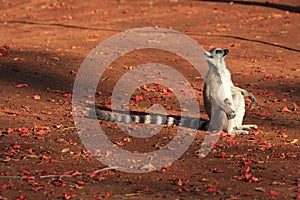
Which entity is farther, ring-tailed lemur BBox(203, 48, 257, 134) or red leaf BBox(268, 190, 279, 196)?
ring-tailed lemur BBox(203, 48, 257, 134)

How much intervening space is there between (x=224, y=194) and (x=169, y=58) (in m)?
9.18

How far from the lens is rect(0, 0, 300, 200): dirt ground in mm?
8250

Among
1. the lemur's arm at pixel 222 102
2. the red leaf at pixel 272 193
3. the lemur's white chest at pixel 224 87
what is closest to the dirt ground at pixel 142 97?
the red leaf at pixel 272 193

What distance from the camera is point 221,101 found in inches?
426

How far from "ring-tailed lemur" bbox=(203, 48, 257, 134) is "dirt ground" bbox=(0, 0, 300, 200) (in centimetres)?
→ 40

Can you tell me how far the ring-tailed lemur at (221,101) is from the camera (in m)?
10.8

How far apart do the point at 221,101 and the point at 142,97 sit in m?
2.76

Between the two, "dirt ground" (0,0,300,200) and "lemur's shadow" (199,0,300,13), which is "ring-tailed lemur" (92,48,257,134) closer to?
"dirt ground" (0,0,300,200)

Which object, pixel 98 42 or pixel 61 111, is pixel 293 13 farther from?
pixel 61 111

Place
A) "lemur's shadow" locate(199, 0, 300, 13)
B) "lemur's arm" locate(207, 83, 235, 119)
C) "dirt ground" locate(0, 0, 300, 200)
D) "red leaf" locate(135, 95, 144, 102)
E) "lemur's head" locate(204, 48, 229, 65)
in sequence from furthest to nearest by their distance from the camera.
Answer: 1. "lemur's shadow" locate(199, 0, 300, 13)
2. "red leaf" locate(135, 95, 144, 102)
3. "lemur's head" locate(204, 48, 229, 65)
4. "lemur's arm" locate(207, 83, 235, 119)
5. "dirt ground" locate(0, 0, 300, 200)

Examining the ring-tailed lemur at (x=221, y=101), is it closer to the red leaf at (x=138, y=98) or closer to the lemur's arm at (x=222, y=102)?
the lemur's arm at (x=222, y=102)

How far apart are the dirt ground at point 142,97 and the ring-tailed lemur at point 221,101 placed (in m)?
0.40

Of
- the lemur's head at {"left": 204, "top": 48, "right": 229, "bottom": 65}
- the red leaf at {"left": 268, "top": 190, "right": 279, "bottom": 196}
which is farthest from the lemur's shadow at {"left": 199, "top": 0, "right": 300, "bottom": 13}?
the red leaf at {"left": 268, "top": 190, "right": 279, "bottom": 196}

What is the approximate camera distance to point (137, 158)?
941 centimetres
